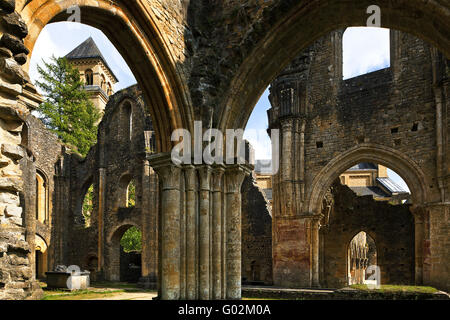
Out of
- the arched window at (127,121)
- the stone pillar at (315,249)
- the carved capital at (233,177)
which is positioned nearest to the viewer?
the carved capital at (233,177)

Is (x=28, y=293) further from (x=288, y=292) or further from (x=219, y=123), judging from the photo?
(x=288, y=292)

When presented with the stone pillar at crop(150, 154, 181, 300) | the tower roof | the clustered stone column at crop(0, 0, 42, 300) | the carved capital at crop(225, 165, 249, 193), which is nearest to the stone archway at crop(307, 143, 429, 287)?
the carved capital at crop(225, 165, 249, 193)

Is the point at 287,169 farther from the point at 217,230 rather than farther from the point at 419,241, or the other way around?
the point at 217,230

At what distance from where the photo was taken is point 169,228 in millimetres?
5410

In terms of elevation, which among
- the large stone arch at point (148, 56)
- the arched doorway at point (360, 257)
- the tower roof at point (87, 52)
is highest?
the tower roof at point (87, 52)

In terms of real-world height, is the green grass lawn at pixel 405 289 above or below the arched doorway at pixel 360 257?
above

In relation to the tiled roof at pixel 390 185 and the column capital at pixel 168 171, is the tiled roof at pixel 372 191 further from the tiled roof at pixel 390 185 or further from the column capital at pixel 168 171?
the column capital at pixel 168 171

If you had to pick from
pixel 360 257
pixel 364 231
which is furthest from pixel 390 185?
pixel 364 231

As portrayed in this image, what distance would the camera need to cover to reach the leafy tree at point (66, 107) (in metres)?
24.5

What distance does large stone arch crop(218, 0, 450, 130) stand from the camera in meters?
5.26

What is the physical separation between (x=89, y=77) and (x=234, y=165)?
1274 inches

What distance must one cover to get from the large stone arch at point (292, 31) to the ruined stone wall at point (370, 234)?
9.65m

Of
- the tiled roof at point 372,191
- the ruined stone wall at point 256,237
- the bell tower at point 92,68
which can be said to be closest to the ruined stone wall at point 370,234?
the ruined stone wall at point 256,237

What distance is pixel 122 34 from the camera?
5203 millimetres
